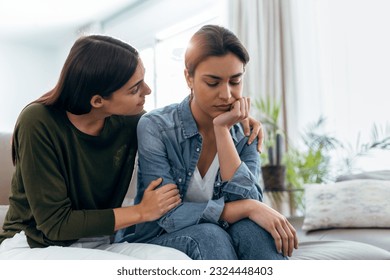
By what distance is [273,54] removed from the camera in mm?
2758

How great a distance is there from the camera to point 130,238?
3.33 ft

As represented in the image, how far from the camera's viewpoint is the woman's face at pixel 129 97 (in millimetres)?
912

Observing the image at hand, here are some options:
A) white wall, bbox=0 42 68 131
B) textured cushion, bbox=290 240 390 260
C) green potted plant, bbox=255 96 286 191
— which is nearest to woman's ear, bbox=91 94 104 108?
textured cushion, bbox=290 240 390 260

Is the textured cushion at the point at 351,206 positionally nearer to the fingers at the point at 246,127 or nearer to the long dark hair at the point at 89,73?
the fingers at the point at 246,127

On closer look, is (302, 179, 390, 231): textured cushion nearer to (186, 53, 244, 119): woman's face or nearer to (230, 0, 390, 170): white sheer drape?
(230, 0, 390, 170): white sheer drape

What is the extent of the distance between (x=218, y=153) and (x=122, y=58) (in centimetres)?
28

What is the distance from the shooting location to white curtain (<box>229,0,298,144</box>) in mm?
2684

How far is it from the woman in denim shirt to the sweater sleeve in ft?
0.49

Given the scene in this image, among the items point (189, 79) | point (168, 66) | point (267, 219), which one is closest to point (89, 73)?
point (189, 79)

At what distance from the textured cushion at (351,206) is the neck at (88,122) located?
3.08 feet

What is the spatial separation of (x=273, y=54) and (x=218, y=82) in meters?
1.90

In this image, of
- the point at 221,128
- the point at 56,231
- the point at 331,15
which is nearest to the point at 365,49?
the point at 331,15

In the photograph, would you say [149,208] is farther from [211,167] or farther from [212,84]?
[212,84]

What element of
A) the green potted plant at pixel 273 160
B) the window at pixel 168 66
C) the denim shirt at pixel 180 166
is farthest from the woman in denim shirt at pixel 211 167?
the window at pixel 168 66
